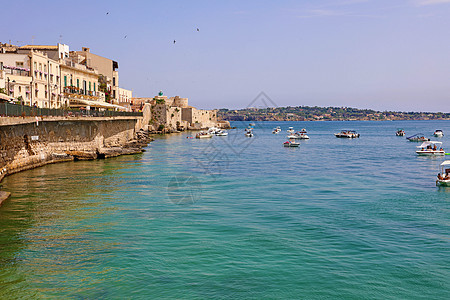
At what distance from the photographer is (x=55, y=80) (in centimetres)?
4894

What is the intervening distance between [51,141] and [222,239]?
2605 centimetres

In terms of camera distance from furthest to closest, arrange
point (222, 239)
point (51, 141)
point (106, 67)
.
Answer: point (106, 67) < point (51, 141) < point (222, 239)

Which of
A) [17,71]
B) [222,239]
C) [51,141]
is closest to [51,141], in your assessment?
[51,141]

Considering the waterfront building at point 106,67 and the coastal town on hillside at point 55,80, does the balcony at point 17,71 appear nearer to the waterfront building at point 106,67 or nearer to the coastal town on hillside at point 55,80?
the coastal town on hillside at point 55,80

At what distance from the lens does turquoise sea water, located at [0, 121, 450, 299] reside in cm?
1184

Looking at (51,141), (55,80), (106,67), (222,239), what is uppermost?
(106,67)

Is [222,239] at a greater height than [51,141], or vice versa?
[51,141]

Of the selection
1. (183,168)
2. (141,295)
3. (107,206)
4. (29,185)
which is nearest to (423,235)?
(141,295)

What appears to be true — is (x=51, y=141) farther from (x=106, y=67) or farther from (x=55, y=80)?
(x=106, y=67)

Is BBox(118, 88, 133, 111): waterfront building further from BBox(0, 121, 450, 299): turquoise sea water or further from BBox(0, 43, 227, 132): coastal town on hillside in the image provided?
BBox(0, 121, 450, 299): turquoise sea water

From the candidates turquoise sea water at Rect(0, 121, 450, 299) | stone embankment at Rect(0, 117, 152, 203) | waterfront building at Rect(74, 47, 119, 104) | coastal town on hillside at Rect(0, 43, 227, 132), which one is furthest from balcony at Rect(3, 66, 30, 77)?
waterfront building at Rect(74, 47, 119, 104)

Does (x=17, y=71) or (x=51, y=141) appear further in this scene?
(x=17, y=71)

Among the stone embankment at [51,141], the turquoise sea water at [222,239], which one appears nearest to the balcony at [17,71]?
the stone embankment at [51,141]

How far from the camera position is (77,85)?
56.1m
